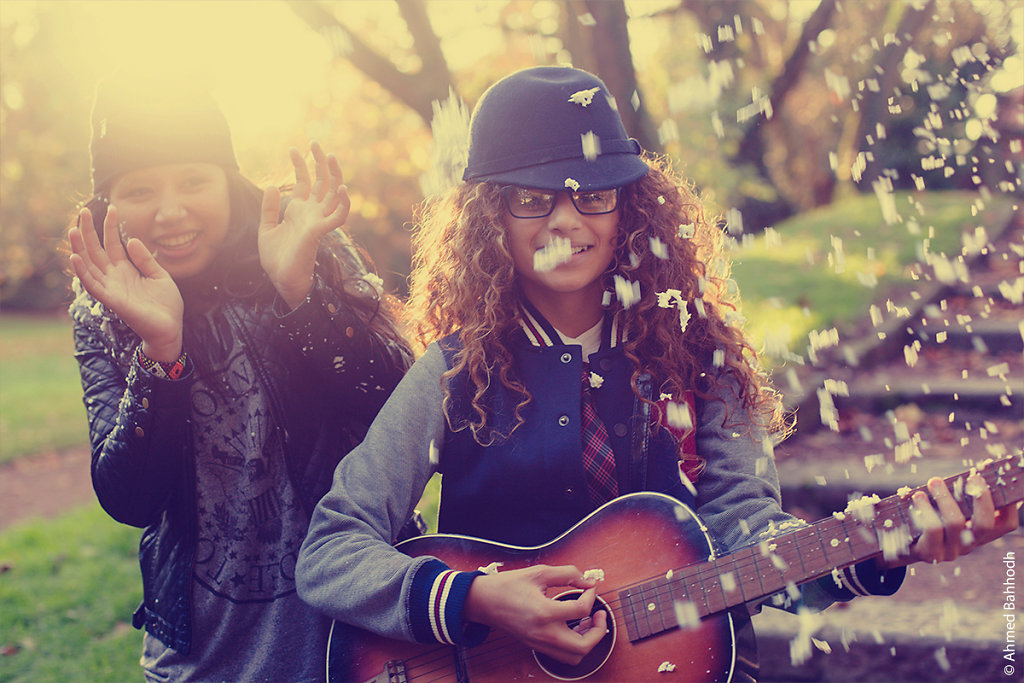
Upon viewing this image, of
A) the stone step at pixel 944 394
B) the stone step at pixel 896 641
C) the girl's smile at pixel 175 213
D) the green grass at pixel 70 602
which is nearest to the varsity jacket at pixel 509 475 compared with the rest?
the girl's smile at pixel 175 213

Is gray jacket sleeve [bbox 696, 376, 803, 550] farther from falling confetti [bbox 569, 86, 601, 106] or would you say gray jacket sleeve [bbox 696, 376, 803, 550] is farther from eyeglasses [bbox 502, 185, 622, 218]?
falling confetti [bbox 569, 86, 601, 106]

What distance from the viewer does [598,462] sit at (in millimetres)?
2125

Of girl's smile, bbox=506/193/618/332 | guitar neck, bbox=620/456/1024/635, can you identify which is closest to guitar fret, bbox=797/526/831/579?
guitar neck, bbox=620/456/1024/635

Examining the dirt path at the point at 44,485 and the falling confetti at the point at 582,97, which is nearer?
the falling confetti at the point at 582,97

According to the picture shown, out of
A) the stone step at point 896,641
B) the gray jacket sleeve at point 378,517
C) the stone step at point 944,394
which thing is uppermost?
the gray jacket sleeve at point 378,517

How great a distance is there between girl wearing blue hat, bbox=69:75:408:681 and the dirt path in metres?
5.75

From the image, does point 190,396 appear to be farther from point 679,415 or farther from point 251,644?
point 679,415

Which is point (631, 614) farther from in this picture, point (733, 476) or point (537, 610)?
point (733, 476)

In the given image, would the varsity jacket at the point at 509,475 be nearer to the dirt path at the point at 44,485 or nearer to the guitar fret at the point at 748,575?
the guitar fret at the point at 748,575

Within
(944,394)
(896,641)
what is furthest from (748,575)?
(944,394)

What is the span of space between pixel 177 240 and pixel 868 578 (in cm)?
189

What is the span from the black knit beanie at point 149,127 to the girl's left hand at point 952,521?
197 cm

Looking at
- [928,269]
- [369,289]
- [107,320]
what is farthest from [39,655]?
[928,269]

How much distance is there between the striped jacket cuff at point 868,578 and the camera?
1887 millimetres
